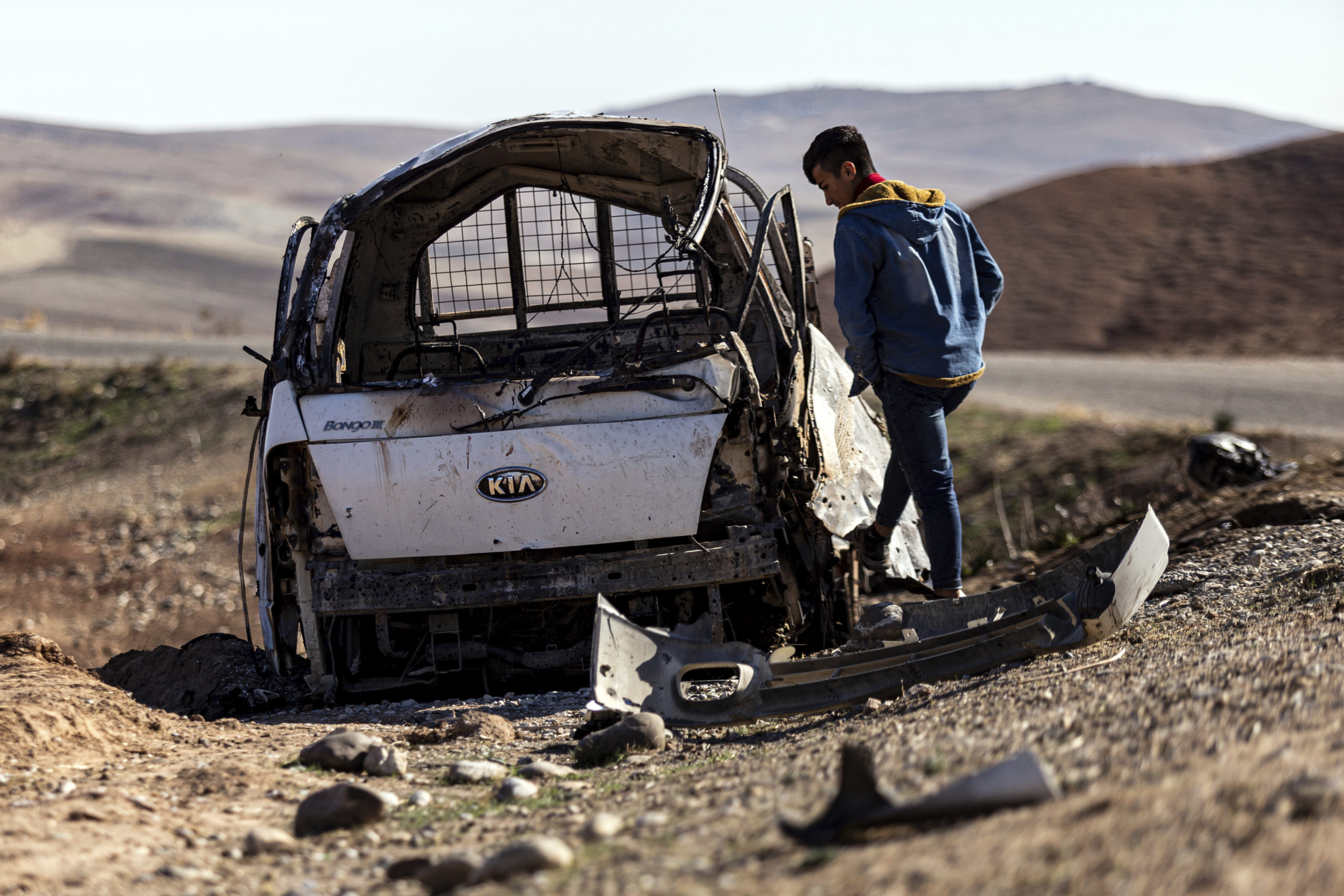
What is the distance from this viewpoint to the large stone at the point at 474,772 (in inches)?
144

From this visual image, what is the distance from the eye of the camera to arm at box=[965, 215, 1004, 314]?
5199 millimetres

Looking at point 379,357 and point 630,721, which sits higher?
point 379,357

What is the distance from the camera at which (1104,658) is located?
4.10 meters

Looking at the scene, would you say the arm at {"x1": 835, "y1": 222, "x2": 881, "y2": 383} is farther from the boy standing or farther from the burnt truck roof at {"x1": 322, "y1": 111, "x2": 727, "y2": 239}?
the burnt truck roof at {"x1": 322, "y1": 111, "x2": 727, "y2": 239}

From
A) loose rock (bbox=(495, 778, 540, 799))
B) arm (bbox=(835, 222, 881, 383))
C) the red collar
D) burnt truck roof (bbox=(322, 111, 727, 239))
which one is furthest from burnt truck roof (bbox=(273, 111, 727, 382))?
loose rock (bbox=(495, 778, 540, 799))

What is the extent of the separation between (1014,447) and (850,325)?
29.7 feet

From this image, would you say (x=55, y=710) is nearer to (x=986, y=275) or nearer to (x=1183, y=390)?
(x=986, y=275)

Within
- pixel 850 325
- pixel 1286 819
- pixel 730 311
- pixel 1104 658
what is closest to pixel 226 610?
pixel 730 311

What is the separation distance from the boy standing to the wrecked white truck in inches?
16.4

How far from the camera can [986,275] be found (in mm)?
5309

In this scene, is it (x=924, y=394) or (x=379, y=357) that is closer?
(x=924, y=394)

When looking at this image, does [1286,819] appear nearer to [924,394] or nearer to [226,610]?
[924,394]

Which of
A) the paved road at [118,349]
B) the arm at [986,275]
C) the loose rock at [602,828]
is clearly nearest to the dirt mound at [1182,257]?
the paved road at [118,349]

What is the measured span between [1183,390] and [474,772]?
16030mm
